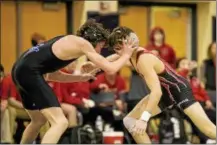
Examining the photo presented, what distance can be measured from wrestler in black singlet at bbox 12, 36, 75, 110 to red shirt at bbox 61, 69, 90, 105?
3.70 meters


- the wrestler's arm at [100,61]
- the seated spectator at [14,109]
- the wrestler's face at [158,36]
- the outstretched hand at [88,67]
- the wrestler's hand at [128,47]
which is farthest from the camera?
the wrestler's face at [158,36]

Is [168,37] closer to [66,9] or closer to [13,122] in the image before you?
[66,9]

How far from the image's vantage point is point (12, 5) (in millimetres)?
15539

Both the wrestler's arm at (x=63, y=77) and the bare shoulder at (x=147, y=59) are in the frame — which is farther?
the wrestler's arm at (x=63, y=77)

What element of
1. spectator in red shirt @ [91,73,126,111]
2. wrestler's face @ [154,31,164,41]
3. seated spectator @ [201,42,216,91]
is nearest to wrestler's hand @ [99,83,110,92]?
spectator in red shirt @ [91,73,126,111]

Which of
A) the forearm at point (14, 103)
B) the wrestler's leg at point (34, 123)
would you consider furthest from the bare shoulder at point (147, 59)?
the forearm at point (14, 103)

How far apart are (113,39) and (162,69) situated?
0.69m

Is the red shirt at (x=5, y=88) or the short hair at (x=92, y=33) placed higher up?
the short hair at (x=92, y=33)

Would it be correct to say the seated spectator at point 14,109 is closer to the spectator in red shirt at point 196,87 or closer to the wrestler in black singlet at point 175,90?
the spectator in red shirt at point 196,87

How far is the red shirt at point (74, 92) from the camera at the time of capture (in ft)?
43.4

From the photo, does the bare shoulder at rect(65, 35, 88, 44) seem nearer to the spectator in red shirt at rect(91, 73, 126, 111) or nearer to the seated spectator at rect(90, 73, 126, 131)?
the seated spectator at rect(90, 73, 126, 131)

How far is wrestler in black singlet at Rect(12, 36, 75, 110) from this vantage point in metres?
9.38

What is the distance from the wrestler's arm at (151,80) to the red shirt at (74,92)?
152 inches

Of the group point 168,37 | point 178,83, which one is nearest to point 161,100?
point 178,83
